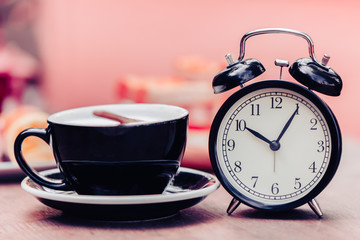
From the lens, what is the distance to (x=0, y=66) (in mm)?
4219

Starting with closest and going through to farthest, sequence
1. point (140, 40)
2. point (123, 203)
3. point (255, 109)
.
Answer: point (123, 203) → point (255, 109) → point (140, 40)

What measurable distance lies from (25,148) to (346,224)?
688 mm

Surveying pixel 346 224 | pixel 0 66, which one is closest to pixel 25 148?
pixel 346 224

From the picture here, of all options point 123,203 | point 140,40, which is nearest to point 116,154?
point 123,203

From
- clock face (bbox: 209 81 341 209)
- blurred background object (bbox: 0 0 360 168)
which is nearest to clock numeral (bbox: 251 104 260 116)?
clock face (bbox: 209 81 341 209)

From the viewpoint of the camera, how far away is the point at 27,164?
2.70ft

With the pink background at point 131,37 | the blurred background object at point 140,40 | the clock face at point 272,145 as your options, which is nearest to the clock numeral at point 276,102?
the clock face at point 272,145

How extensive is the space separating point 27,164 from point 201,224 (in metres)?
0.28

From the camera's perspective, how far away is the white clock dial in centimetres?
82

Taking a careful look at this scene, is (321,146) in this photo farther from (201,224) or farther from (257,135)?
(201,224)

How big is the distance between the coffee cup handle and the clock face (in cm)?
25

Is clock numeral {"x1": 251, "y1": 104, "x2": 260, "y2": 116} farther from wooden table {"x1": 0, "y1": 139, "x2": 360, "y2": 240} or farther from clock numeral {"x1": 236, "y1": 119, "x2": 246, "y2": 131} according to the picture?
wooden table {"x1": 0, "y1": 139, "x2": 360, "y2": 240}

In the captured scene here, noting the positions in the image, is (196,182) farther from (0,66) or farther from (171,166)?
(0,66)

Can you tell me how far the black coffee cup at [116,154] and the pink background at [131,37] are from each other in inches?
123
